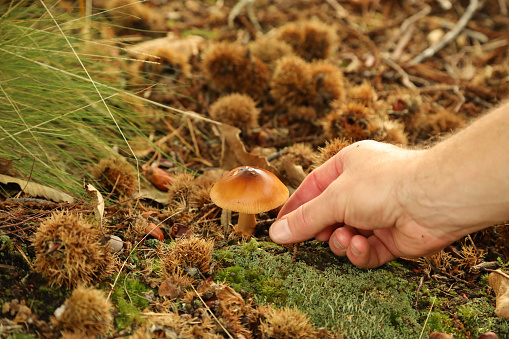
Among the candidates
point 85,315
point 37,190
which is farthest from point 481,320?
point 37,190

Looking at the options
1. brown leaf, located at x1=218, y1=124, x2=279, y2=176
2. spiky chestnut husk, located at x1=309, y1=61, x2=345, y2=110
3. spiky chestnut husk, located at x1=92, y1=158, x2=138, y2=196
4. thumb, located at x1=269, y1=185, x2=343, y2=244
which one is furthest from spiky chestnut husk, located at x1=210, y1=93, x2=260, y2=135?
thumb, located at x1=269, y1=185, x2=343, y2=244

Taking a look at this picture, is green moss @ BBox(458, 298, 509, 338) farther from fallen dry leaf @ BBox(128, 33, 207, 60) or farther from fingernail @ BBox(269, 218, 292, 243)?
fallen dry leaf @ BBox(128, 33, 207, 60)

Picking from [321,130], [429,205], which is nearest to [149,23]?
[321,130]

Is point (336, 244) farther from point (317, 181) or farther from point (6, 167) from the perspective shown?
point (6, 167)

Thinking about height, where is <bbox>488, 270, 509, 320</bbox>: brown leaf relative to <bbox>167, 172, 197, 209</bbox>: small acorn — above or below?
below

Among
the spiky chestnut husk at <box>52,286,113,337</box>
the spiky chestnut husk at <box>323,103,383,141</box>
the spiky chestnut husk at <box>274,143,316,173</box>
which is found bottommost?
the spiky chestnut husk at <box>274,143,316,173</box>

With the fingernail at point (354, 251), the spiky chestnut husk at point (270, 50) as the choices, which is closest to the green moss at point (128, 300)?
the fingernail at point (354, 251)

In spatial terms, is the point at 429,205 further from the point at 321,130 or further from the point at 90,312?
the point at 321,130
